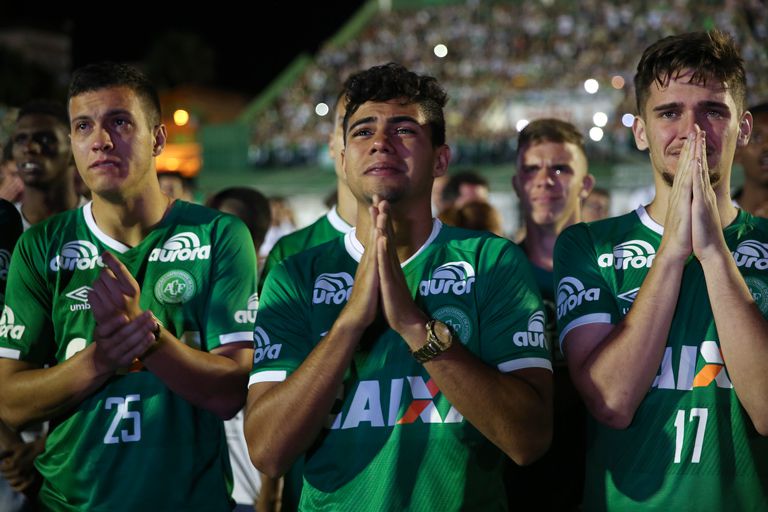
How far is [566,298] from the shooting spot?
9.59 feet

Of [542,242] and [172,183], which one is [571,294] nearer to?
[542,242]

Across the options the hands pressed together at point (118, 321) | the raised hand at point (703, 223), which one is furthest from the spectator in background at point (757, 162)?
the hands pressed together at point (118, 321)

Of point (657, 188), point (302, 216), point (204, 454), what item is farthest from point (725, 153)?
point (302, 216)

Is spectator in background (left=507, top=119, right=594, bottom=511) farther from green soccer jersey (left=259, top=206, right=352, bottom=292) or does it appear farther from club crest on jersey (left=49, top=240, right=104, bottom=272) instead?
club crest on jersey (left=49, top=240, right=104, bottom=272)

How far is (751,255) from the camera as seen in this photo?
2857mm

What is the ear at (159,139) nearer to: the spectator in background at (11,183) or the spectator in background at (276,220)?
the spectator in background at (11,183)

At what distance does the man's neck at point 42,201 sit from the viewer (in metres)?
4.39

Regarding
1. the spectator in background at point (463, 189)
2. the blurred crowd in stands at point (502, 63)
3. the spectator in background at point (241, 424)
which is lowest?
the spectator in background at point (241, 424)

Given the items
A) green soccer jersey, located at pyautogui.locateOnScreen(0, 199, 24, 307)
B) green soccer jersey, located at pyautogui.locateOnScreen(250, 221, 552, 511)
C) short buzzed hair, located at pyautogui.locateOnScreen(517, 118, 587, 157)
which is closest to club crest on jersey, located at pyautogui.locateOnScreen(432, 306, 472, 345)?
green soccer jersey, located at pyautogui.locateOnScreen(250, 221, 552, 511)

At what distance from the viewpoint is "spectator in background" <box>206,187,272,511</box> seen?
5.14 meters

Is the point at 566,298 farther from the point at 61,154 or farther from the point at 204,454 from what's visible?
the point at 61,154

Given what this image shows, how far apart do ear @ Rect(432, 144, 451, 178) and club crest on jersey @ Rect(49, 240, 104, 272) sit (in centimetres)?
124

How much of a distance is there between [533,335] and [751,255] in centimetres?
75

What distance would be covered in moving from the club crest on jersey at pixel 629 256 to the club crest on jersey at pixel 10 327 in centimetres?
201
